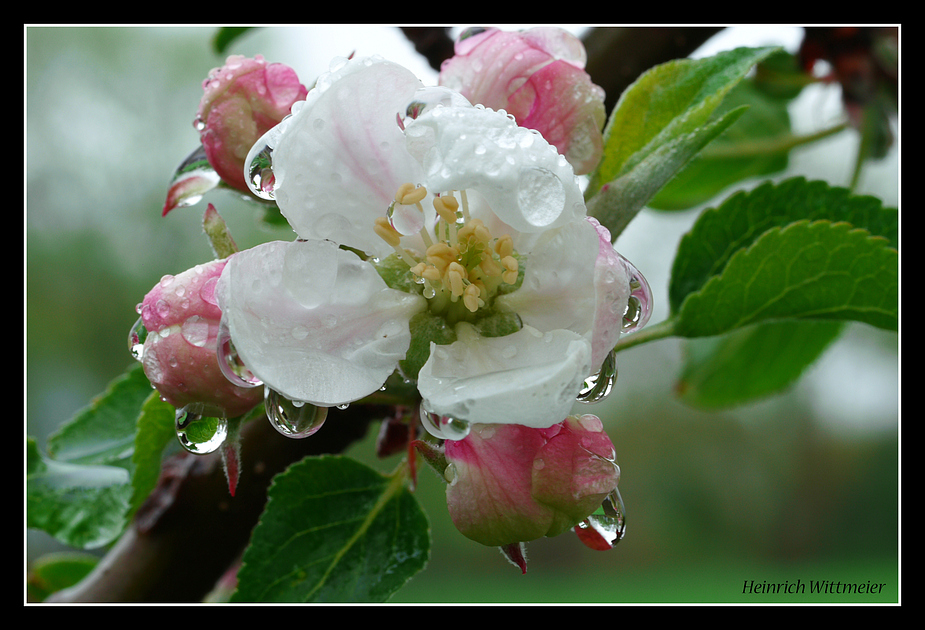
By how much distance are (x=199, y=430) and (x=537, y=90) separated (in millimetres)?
459

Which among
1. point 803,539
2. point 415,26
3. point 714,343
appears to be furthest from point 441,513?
point 415,26

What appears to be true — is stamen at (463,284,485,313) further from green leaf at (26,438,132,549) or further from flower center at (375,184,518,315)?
green leaf at (26,438,132,549)

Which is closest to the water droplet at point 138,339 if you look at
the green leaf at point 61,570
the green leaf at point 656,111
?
the green leaf at point 656,111

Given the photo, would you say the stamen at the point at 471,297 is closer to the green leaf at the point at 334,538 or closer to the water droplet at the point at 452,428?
the water droplet at the point at 452,428

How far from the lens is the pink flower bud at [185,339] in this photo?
0.56m

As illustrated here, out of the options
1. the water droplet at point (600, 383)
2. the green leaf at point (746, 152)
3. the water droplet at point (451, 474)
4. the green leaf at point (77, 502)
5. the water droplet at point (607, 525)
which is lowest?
the green leaf at point (746, 152)

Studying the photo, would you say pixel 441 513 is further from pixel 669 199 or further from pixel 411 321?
pixel 411 321

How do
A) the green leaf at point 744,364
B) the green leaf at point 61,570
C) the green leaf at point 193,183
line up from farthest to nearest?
the green leaf at point 744,364 < the green leaf at point 61,570 < the green leaf at point 193,183

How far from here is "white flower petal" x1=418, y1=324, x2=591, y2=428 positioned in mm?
507

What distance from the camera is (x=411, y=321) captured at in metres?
0.66

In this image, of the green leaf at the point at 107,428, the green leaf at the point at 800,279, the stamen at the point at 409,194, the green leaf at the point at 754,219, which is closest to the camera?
the stamen at the point at 409,194

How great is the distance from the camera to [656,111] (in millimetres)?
794

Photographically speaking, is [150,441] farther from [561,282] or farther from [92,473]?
[561,282]

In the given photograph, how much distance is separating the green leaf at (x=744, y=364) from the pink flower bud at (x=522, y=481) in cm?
117
